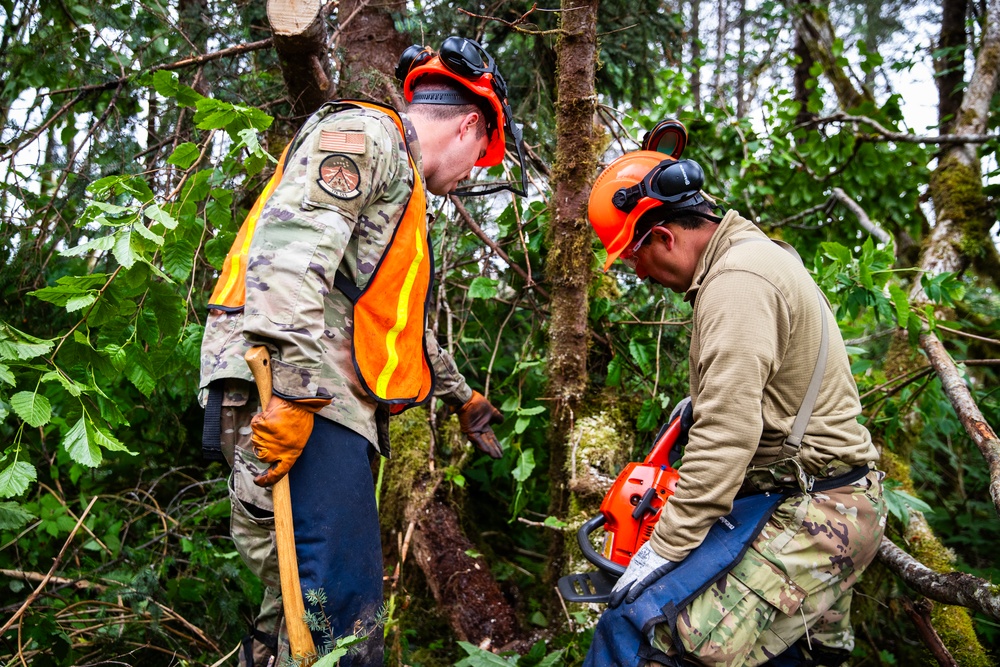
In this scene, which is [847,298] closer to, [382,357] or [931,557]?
[931,557]

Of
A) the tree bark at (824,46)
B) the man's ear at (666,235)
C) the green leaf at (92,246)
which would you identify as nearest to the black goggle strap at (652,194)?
the man's ear at (666,235)

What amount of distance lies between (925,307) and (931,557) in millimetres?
1310

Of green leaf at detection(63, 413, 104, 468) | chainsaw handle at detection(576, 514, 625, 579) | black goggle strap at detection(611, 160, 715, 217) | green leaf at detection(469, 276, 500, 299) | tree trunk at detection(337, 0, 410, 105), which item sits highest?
tree trunk at detection(337, 0, 410, 105)

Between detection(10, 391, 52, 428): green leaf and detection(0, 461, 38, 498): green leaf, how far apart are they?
0.51ft

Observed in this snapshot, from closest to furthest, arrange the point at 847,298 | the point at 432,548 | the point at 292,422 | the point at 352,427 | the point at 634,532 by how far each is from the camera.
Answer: the point at 292,422
the point at 352,427
the point at 634,532
the point at 847,298
the point at 432,548

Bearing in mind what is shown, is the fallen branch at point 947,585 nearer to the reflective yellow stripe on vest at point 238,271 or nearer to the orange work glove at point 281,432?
the orange work glove at point 281,432

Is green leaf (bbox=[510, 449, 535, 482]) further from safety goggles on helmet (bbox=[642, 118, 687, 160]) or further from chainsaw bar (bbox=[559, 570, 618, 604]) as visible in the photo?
safety goggles on helmet (bbox=[642, 118, 687, 160])

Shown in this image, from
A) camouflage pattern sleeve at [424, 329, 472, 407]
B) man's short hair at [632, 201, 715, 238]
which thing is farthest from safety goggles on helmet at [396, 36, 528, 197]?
camouflage pattern sleeve at [424, 329, 472, 407]

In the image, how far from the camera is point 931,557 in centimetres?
330

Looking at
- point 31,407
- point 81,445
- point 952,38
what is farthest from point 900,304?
point 952,38

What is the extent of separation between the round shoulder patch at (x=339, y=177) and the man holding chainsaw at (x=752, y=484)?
3.16 ft

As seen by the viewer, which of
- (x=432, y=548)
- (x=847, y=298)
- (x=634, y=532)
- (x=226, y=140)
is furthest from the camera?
(x=226, y=140)

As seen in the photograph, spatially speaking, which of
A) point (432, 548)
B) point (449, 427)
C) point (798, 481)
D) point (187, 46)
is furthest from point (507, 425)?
point (187, 46)

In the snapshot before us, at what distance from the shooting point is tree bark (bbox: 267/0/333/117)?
2.94 m
